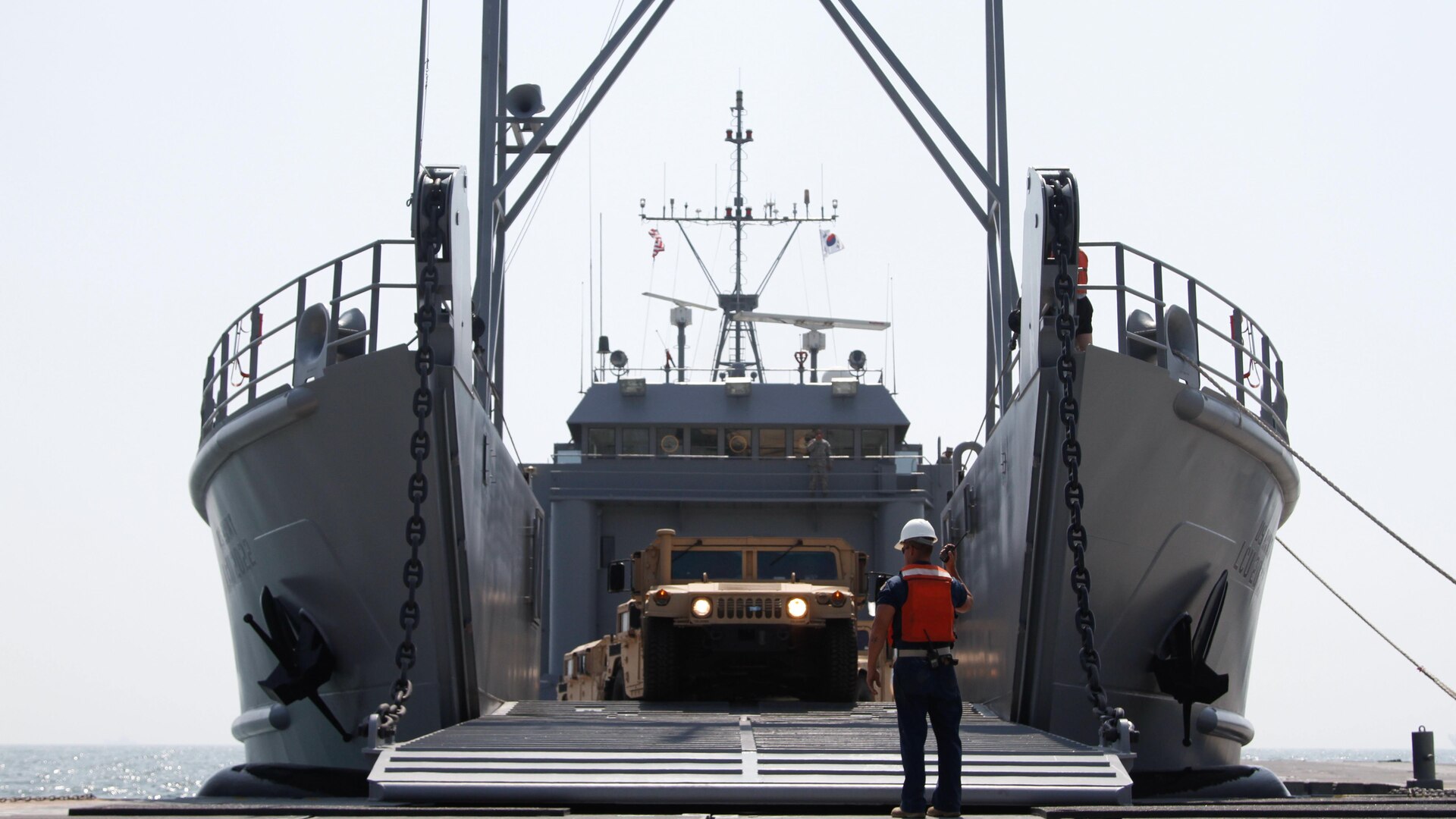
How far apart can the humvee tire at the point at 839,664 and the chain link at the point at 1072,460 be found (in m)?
→ 2.91

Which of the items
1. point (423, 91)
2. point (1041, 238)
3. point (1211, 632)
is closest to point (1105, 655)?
point (1211, 632)

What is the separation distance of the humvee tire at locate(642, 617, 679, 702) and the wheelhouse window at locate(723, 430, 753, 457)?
8.81 m

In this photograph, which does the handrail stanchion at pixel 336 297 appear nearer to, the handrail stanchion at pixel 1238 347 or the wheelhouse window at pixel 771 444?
the handrail stanchion at pixel 1238 347

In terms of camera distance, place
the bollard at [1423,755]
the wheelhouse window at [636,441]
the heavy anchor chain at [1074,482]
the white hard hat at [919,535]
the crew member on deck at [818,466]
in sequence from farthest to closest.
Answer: the wheelhouse window at [636,441]
the crew member on deck at [818,466]
the bollard at [1423,755]
the heavy anchor chain at [1074,482]
the white hard hat at [919,535]

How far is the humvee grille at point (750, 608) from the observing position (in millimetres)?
11977

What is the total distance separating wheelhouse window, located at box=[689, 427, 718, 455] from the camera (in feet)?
68.4

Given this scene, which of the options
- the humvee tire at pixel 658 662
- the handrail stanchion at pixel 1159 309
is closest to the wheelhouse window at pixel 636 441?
the humvee tire at pixel 658 662

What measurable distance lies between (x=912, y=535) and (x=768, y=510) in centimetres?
1379

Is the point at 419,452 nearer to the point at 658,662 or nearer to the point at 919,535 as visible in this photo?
the point at 919,535

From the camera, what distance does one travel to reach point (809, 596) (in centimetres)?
1202

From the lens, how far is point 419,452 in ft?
28.4

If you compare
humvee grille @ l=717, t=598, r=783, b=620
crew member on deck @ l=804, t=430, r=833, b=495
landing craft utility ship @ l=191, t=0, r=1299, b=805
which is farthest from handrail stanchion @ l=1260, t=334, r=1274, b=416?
crew member on deck @ l=804, t=430, r=833, b=495

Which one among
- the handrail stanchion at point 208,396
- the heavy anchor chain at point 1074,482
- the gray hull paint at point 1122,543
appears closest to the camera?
the heavy anchor chain at point 1074,482

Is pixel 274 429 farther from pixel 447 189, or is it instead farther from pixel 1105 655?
pixel 1105 655
